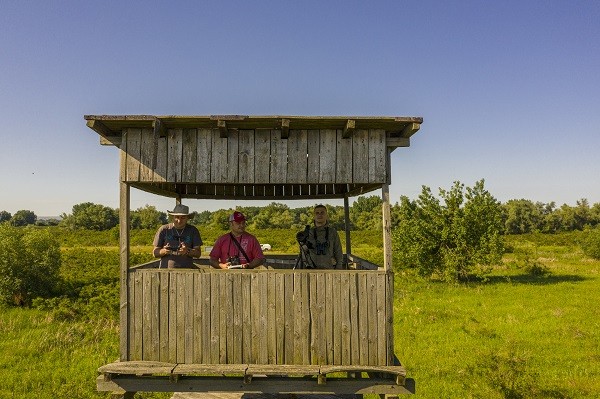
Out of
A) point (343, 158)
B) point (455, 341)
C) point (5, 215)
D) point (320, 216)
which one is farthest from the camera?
point (5, 215)

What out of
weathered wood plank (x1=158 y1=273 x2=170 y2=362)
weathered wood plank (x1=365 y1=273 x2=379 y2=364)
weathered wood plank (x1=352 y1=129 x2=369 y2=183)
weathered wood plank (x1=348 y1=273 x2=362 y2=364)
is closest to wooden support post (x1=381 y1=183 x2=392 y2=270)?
weathered wood plank (x1=352 y1=129 x2=369 y2=183)

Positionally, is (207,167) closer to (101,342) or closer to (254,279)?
(254,279)

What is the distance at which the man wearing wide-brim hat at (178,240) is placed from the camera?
7.20m

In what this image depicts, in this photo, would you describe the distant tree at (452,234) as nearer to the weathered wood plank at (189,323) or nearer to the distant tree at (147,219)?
the weathered wood plank at (189,323)

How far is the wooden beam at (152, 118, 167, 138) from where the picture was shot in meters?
6.33

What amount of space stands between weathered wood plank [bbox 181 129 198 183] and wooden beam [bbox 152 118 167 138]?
308mm

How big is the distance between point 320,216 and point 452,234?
837 inches

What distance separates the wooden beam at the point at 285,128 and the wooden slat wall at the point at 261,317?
85.0 inches

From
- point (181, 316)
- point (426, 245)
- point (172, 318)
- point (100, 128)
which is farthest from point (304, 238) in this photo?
point (426, 245)

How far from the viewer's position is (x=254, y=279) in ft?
21.5

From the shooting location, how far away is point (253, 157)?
6.77 m

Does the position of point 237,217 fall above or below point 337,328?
above

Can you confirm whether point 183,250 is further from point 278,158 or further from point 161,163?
point 278,158

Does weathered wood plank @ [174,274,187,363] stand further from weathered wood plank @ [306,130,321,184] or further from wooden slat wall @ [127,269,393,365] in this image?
weathered wood plank @ [306,130,321,184]
